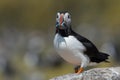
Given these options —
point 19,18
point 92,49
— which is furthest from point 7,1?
point 92,49

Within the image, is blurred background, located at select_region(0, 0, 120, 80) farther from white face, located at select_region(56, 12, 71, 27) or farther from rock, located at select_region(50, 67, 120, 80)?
rock, located at select_region(50, 67, 120, 80)

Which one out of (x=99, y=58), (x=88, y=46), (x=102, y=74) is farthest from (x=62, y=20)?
(x=102, y=74)

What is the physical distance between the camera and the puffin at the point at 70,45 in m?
8.57

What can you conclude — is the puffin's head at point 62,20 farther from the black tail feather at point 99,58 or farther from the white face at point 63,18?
the black tail feather at point 99,58

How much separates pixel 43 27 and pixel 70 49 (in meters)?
25.9

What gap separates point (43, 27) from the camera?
3447cm

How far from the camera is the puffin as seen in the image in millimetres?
8570

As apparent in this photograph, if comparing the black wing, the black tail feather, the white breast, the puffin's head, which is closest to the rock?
the white breast

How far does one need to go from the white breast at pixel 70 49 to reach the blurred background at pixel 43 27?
1659 cm

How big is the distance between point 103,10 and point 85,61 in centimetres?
2461

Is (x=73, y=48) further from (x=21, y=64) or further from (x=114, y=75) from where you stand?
(x=21, y=64)

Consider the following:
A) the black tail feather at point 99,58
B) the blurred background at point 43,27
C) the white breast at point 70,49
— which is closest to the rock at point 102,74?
the white breast at point 70,49

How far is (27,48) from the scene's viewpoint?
104ft

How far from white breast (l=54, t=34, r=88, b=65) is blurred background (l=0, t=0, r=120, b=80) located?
16.6 m
